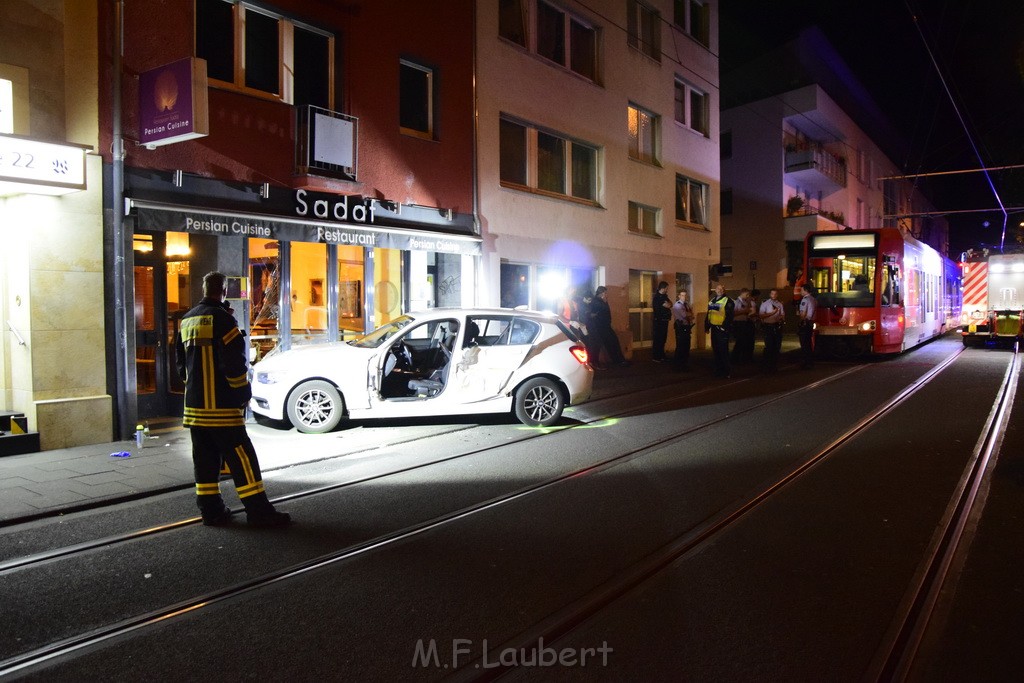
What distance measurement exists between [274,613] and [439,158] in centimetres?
1198

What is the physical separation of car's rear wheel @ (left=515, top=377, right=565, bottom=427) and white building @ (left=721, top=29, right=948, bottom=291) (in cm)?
2395

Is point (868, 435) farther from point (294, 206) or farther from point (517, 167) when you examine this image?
point (517, 167)

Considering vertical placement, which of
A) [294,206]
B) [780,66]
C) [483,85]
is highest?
[780,66]

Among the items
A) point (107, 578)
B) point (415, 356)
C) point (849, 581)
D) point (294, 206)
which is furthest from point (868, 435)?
point (294, 206)

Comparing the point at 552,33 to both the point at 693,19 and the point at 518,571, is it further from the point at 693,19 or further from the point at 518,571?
the point at 518,571

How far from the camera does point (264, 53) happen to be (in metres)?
12.1

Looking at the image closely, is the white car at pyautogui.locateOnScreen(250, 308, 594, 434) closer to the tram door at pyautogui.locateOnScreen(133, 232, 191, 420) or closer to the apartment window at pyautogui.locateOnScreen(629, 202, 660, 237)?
the tram door at pyautogui.locateOnScreen(133, 232, 191, 420)

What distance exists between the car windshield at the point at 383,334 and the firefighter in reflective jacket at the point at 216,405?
4079mm

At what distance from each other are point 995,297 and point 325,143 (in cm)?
2191

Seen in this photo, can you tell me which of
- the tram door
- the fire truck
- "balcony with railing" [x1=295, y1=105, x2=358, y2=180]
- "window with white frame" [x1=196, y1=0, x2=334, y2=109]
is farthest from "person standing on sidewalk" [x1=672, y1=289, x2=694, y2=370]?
the fire truck

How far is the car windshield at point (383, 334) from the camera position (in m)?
9.88

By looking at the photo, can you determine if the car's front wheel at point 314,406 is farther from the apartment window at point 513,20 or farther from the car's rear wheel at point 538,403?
the apartment window at point 513,20

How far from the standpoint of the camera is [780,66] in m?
35.1

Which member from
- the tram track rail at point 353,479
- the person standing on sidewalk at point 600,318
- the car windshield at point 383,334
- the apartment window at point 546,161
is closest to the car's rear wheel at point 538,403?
the tram track rail at point 353,479
